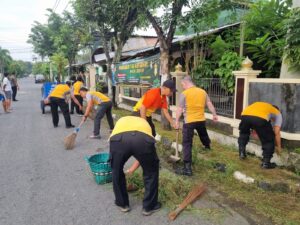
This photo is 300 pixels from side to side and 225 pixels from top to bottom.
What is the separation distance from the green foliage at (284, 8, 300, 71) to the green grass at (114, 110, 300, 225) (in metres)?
1.94

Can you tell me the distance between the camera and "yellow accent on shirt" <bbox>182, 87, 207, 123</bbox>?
486 centimetres

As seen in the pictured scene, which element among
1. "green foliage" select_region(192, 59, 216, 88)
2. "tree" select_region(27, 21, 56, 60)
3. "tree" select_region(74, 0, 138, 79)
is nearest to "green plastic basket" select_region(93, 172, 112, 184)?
"green foliage" select_region(192, 59, 216, 88)

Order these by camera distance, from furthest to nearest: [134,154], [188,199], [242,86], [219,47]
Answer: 1. [219,47]
2. [242,86]
3. [188,199]
4. [134,154]

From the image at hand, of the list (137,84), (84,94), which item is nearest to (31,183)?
(84,94)

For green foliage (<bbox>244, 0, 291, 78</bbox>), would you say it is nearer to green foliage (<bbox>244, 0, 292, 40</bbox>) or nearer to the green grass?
green foliage (<bbox>244, 0, 292, 40</bbox>)

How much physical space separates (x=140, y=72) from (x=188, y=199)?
7618 millimetres

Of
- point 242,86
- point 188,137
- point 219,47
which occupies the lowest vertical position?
point 188,137

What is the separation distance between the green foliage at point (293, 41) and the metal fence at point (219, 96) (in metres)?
1.57

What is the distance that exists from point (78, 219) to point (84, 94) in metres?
4.55

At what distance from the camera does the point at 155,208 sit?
11.4ft

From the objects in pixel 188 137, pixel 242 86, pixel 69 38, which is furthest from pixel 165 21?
pixel 69 38

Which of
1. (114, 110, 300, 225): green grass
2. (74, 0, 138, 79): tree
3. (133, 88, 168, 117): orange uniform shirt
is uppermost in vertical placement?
(74, 0, 138, 79): tree

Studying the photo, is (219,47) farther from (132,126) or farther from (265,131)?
(132,126)

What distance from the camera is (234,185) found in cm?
438
